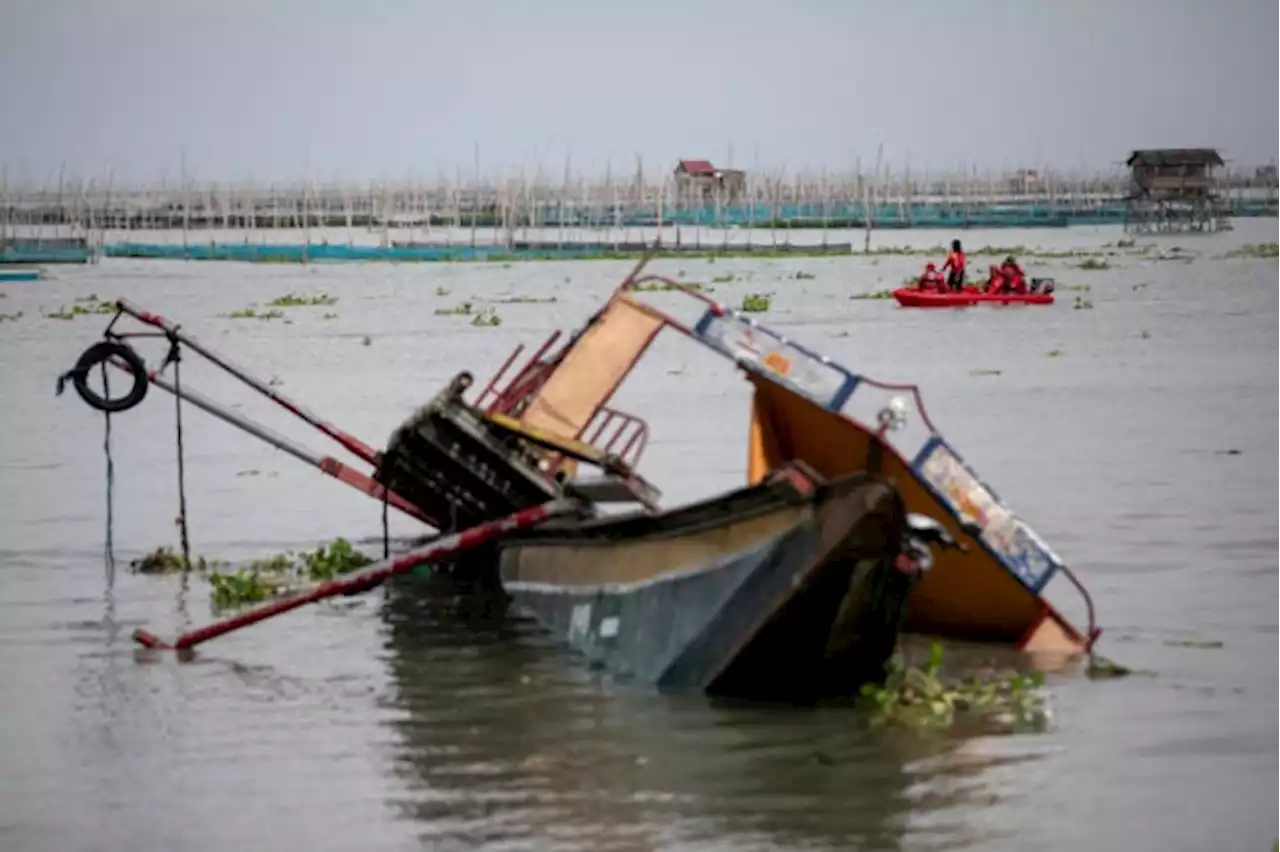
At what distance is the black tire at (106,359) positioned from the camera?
18.8 m

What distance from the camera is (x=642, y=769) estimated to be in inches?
539

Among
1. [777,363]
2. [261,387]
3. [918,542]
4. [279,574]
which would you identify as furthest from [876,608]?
[279,574]

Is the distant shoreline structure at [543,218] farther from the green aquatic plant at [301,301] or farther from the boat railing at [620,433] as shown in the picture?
the boat railing at [620,433]

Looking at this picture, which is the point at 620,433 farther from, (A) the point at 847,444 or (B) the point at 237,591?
(A) the point at 847,444

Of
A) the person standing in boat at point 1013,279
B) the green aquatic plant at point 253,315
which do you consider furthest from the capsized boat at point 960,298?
the green aquatic plant at point 253,315

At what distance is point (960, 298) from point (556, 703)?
129 ft

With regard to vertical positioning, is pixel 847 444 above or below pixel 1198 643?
above

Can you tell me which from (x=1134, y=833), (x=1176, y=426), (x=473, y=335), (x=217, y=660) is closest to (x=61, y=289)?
(x=473, y=335)

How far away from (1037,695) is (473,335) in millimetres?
38780

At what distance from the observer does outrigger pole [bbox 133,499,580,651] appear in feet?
52.4

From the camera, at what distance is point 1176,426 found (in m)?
31.0

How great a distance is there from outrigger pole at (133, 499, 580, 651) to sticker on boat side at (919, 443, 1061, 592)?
2.77 meters

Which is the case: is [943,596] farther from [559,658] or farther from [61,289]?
[61,289]

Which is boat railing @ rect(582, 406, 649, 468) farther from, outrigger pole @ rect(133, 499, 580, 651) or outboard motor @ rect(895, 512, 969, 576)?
outboard motor @ rect(895, 512, 969, 576)
